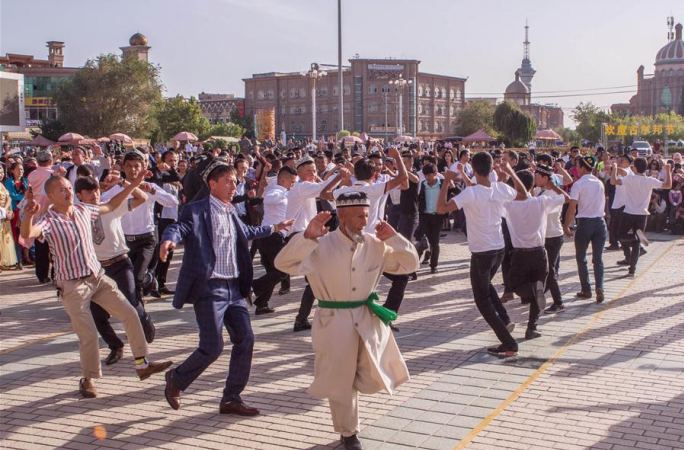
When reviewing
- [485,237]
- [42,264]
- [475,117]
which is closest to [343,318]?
[485,237]

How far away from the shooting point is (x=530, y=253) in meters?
8.59

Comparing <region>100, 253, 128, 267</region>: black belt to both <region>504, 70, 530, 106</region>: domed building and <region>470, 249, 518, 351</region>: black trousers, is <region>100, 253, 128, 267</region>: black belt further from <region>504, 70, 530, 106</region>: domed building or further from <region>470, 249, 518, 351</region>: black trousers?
<region>504, 70, 530, 106</region>: domed building

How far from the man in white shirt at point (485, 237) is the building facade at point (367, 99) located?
11010 cm

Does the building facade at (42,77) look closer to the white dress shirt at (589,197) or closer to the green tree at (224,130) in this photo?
the green tree at (224,130)

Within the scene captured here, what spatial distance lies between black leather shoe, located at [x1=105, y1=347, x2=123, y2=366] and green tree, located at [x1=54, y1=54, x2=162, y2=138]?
177 feet

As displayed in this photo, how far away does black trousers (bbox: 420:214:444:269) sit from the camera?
1332 centimetres

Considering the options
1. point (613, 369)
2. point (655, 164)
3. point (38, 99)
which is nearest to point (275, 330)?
point (613, 369)

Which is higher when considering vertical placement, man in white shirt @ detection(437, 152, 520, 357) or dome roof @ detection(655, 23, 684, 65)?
dome roof @ detection(655, 23, 684, 65)

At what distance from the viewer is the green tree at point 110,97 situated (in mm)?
59281

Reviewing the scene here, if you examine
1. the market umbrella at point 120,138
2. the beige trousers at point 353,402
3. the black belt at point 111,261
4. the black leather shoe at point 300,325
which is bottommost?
the black leather shoe at point 300,325

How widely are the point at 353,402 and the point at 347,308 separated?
621mm

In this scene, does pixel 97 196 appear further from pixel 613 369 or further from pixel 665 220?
pixel 665 220

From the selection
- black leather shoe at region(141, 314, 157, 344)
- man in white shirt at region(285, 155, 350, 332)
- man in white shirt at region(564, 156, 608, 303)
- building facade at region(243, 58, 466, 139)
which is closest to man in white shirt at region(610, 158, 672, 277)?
man in white shirt at region(564, 156, 608, 303)

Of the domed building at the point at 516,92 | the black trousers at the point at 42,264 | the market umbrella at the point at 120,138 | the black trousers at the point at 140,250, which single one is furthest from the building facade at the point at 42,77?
the black trousers at the point at 140,250
